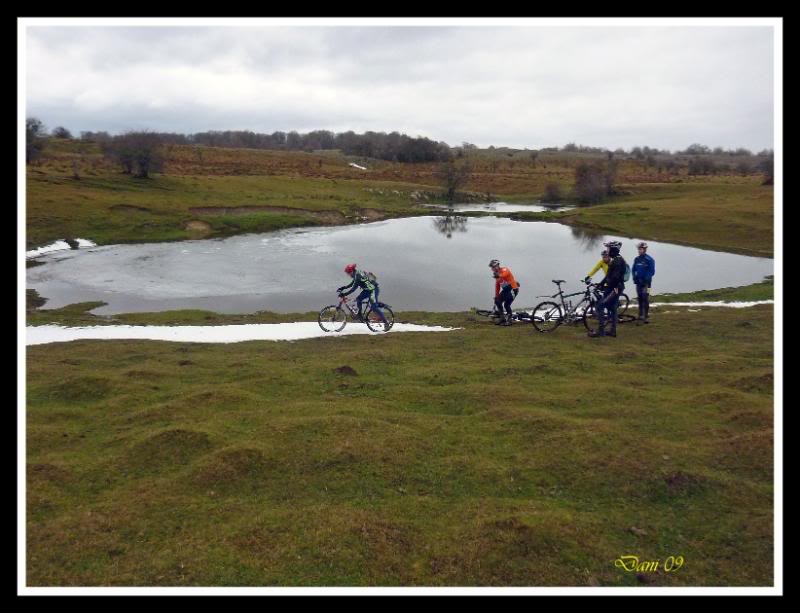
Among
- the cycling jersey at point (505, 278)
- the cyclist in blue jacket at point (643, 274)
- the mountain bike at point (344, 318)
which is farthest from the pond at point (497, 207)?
the cycling jersey at point (505, 278)

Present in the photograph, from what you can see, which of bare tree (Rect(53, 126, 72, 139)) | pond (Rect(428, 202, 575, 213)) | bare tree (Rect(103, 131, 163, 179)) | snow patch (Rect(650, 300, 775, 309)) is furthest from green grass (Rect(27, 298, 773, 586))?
bare tree (Rect(53, 126, 72, 139))

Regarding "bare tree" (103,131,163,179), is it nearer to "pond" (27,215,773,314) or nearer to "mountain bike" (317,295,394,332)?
"pond" (27,215,773,314)

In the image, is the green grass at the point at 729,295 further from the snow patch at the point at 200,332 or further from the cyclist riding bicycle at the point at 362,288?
the cyclist riding bicycle at the point at 362,288

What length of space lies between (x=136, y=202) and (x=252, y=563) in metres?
65.2

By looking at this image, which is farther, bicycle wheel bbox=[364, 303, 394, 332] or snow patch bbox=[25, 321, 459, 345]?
bicycle wheel bbox=[364, 303, 394, 332]

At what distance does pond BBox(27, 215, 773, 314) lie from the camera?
A: 33.0 meters

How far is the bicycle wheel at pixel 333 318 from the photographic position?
2328cm

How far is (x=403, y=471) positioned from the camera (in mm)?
10148

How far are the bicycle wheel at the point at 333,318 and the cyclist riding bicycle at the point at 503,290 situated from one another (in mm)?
6352

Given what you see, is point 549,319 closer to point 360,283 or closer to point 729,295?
point 360,283

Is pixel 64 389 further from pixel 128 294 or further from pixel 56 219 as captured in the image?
pixel 56 219

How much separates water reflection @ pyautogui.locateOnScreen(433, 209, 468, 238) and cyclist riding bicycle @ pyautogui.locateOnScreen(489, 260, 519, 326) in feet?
132

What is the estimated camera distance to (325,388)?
15.0 m

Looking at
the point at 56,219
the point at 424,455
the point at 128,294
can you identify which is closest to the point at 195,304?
the point at 128,294
